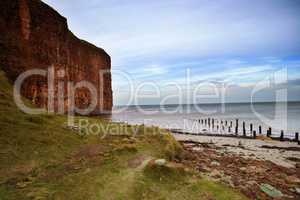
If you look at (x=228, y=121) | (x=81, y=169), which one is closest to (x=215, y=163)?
(x=81, y=169)

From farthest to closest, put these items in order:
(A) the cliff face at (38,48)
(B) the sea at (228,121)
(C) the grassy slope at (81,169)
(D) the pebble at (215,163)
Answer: (B) the sea at (228,121) → (A) the cliff face at (38,48) → (D) the pebble at (215,163) → (C) the grassy slope at (81,169)

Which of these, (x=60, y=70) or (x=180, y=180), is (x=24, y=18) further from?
(x=180, y=180)

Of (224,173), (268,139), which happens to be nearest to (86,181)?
(224,173)

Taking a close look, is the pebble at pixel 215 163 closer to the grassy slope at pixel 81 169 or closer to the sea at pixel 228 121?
the grassy slope at pixel 81 169

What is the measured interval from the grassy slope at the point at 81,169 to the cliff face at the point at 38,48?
13.7 metres

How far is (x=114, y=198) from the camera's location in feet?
20.2

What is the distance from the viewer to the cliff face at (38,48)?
22516mm

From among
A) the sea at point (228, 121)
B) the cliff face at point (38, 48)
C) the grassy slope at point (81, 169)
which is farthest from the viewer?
the sea at point (228, 121)

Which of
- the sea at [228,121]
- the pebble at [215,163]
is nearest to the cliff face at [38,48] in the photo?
the sea at [228,121]

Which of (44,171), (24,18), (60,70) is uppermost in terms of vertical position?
(24,18)

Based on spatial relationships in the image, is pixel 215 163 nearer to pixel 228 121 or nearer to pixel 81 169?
pixel 81 169

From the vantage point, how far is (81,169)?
27.1 feet

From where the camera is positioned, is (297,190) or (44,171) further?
(297,190)

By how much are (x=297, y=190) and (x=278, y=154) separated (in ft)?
30.9
